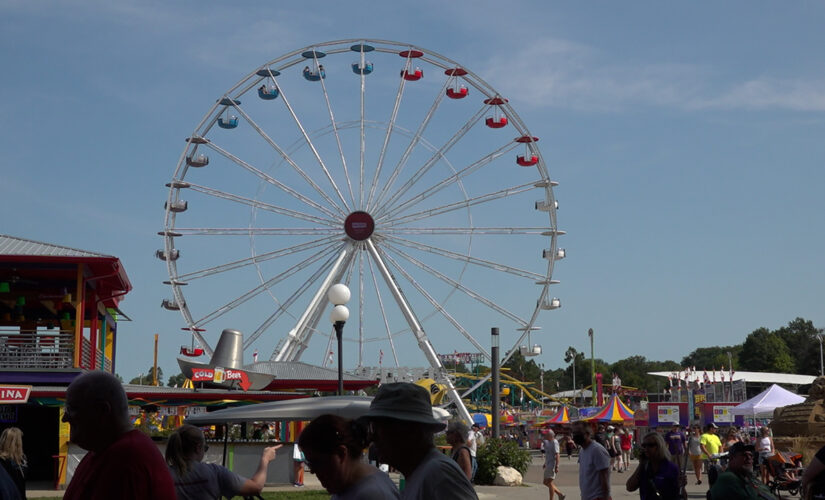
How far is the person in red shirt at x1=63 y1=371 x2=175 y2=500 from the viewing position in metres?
3.59

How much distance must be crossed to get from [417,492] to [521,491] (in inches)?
776

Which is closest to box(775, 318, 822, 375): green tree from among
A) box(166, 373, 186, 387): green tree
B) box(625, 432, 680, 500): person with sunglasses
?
box(166, 373, 186, 387): green tree

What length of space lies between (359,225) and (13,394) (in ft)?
51.8

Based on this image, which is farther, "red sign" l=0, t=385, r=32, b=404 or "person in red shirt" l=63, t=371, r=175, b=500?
"red sign" l=0, t=385, r=32, b=404

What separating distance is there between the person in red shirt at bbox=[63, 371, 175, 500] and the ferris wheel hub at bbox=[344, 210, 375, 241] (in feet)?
103

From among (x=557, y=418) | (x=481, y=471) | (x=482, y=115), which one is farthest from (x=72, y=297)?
(x=557, y=418)

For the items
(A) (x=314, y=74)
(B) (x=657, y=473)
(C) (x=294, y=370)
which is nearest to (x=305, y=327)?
(C) (x=294, y=370)

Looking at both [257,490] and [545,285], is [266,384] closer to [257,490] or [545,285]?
[545,285]

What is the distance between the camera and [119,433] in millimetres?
3770

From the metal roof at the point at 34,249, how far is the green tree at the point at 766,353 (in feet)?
402

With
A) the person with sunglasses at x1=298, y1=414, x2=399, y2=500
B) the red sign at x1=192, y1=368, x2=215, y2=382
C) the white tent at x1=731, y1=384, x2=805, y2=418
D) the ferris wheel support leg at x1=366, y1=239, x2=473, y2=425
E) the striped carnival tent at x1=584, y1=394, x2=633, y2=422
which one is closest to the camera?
the person with sunglasses at x1=298, y1=414, x2=399, y2=500

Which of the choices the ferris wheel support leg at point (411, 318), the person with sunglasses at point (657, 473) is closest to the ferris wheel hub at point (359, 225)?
the ferris wheel support leg at point (411, 318)

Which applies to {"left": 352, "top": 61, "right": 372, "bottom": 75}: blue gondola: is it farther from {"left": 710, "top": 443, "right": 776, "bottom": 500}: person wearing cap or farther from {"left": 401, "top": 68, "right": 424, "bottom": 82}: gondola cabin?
{"left": 710, "top": 443, "right": 776, "bottom": 500}: person wearing cap

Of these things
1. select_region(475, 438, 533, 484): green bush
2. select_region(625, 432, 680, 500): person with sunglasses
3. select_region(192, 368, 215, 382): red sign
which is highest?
select_region(192, 368, 215, 382): red sign
